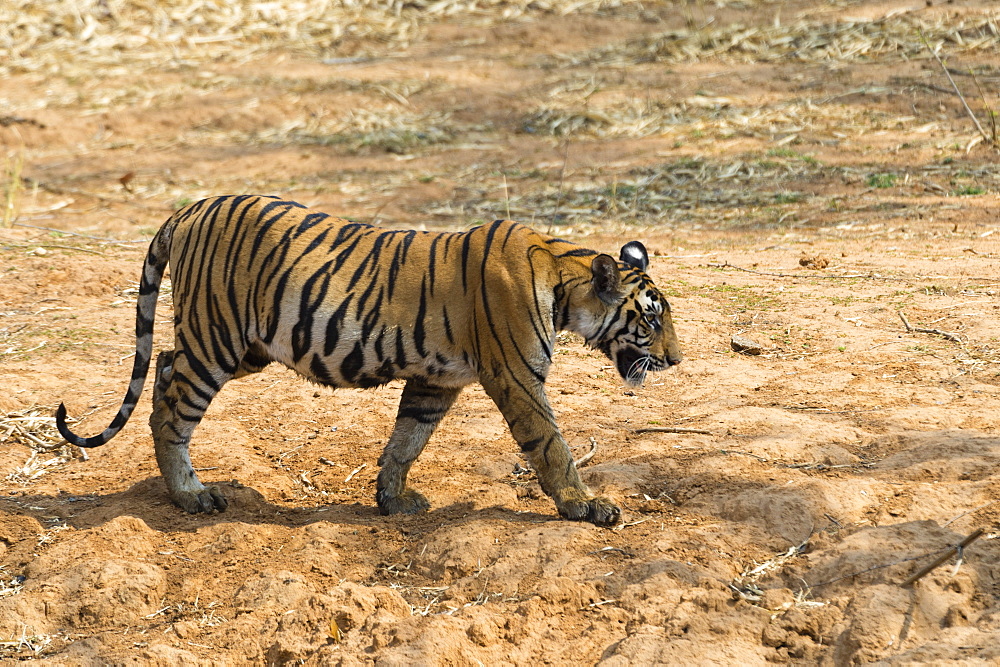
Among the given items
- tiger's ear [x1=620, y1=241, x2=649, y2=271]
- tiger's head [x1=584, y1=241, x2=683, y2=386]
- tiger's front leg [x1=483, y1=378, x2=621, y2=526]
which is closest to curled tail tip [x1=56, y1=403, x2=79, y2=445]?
tiger's front leg [x1=483, y1=378, x2=621, y2=526]

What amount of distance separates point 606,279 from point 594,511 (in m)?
1.06

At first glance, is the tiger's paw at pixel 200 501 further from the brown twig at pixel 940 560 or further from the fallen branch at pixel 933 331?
the fallen branch at pixel 933 331

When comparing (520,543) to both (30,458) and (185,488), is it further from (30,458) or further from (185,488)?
(30,458)

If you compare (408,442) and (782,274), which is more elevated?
(408,442)

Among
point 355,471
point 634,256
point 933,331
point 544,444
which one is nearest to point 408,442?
point 355,471

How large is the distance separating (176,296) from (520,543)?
2.17 meters

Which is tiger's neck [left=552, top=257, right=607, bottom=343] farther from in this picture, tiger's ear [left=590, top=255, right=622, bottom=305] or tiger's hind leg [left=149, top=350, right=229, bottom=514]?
tiger's hind leg [left=149, top=350, right=229, bottom=514]

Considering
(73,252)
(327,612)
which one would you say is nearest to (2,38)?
(73,252)

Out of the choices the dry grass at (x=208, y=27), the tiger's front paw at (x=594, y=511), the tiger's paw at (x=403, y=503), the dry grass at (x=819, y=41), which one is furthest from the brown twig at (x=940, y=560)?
the dry grass at (x=208, y=27)

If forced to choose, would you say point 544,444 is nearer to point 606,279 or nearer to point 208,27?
point 606,279

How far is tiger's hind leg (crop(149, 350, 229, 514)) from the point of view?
5078 mm

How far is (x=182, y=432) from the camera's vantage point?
5.11 m

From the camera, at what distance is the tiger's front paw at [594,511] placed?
4602 millimetres

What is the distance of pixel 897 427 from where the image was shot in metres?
5.28
